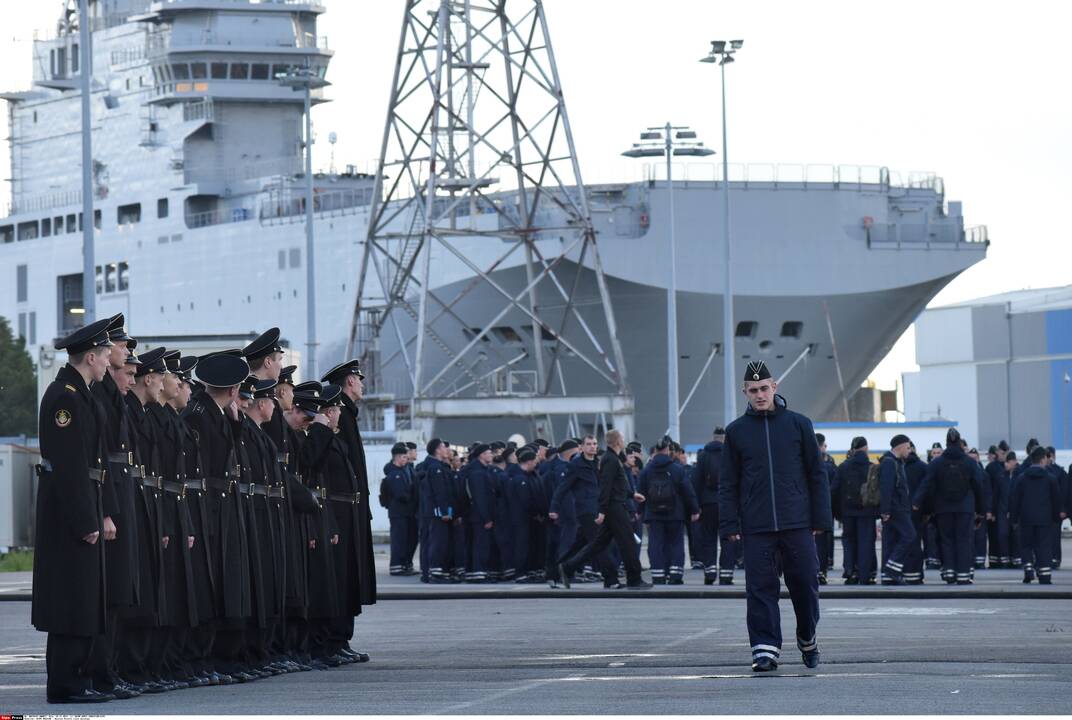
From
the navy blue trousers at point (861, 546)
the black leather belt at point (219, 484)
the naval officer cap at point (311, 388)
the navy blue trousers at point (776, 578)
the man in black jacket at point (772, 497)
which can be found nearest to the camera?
the navy blue trousers at point (776, 578)

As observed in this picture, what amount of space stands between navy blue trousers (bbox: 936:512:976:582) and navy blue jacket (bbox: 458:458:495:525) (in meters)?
5.25

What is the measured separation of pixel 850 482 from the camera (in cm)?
1983

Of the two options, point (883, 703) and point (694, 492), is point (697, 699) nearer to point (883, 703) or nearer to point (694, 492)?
point (883, 703)

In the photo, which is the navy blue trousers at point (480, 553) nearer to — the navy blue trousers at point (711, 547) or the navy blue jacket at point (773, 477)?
the navy blue trousers at point (711, 547)

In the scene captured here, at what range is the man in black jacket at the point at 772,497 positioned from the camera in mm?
10805

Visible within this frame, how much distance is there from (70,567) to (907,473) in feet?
44.3

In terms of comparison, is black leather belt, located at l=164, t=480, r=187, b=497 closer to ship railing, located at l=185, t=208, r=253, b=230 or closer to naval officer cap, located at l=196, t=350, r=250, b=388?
naval officer cap, located at l=196, t=350, r=250, b=388

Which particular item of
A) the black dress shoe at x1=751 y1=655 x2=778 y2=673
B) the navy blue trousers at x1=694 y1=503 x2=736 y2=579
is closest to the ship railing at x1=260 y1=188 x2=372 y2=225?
the navy blue trousers at x1=694 y1=503 x2=736 y2=579

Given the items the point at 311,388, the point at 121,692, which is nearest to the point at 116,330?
the point at 121,692

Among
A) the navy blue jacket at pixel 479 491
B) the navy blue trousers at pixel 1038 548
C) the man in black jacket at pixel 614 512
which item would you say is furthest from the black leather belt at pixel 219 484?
the navy blue jacket at pixel 479 491

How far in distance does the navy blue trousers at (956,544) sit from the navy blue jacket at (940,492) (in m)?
0.09

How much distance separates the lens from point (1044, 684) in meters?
9.27

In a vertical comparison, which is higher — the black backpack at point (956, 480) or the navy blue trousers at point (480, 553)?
the black backpack at point (956, 480)

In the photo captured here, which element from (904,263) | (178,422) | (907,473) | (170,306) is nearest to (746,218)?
(904,263)
